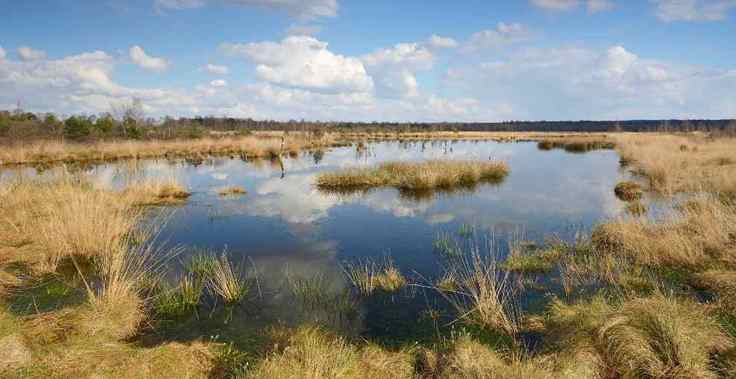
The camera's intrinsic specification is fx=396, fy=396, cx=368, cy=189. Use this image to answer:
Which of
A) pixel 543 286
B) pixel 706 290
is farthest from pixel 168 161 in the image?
pixel 706 290

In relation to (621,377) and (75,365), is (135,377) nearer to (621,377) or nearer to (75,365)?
(75,365)

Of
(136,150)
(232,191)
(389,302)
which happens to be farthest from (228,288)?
(136,150)

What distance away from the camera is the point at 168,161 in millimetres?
28172

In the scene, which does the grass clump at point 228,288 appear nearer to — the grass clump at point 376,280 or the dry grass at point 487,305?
the grass clump at point 376,280

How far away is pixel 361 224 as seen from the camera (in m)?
11.7

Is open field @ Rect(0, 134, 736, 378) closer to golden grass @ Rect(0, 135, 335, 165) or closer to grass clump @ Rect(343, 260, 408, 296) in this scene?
grass clump @ Rect(343, 260, 408, 296)

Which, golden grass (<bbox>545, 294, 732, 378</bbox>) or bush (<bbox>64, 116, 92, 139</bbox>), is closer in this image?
golden grass (<bbox>545, 294, 732, 378</bbox>)

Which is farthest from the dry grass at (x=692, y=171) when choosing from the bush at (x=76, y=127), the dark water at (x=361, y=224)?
the bush at (x=76, y=127)

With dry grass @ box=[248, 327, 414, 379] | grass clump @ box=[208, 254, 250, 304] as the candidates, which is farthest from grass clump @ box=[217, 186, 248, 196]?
dry grass @ box=[248, 327, 414, 379]

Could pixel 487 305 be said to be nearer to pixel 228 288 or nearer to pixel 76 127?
pixel 228 288

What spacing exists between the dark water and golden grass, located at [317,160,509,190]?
105cm

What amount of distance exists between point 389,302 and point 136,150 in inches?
1171

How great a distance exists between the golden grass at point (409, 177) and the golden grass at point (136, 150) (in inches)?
617

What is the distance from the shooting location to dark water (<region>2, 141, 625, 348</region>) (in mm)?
6609
